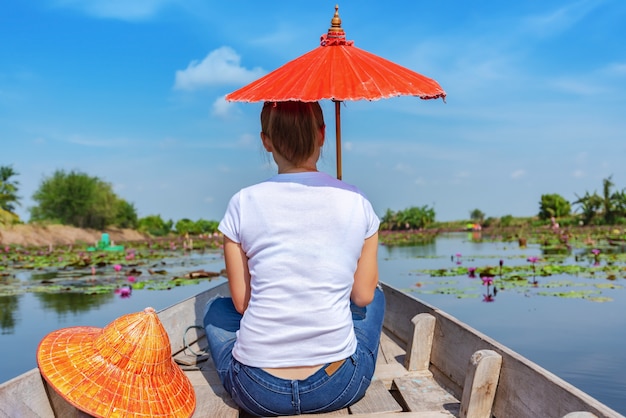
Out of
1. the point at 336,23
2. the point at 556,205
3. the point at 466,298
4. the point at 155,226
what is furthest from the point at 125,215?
the point at 336,23

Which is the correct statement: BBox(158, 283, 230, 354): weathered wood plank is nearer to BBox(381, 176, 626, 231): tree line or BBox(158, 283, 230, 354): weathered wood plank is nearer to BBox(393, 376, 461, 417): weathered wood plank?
BBox(393, 376, 461, 417): weathered wood plank

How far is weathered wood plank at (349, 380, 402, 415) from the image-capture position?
184 centimetres

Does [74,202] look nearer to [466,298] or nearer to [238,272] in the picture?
[466,298]

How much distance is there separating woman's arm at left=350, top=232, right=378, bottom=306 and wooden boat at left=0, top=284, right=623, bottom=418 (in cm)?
35

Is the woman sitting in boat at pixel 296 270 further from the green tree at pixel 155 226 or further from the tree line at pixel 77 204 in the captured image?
the green tree at pixel 155 226

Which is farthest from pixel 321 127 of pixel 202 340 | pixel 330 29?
pixel 202 340

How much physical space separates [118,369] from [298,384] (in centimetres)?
53

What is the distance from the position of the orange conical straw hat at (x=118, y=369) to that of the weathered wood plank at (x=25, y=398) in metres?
0.05

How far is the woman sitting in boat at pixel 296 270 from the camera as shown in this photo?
1.61 m

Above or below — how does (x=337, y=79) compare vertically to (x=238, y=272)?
above

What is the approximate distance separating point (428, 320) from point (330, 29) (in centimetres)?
120

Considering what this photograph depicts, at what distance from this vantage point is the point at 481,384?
5.70 feet

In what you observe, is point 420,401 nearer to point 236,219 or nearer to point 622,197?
point 236,219

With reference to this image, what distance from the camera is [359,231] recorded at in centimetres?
167
